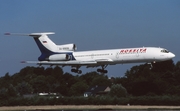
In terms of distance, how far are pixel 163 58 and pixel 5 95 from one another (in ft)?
127

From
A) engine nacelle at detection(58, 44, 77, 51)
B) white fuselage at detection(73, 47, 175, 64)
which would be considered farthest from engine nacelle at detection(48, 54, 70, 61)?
white fuselage at detection(73, 47, 175, 64)

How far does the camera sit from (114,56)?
85375 millimetres

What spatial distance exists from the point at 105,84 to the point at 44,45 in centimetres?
7821

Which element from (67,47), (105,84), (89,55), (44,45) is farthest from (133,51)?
(105,84)

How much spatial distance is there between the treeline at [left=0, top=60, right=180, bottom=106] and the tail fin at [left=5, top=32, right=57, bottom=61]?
8181mm

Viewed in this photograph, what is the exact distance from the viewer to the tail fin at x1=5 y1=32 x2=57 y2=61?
94.6m

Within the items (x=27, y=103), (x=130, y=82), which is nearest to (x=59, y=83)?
(x=130, y=82)

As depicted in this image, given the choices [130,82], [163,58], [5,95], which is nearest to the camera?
[163,58]

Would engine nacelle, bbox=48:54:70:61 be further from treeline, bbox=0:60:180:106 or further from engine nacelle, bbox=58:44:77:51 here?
treeline, bbox=0:60:180:106

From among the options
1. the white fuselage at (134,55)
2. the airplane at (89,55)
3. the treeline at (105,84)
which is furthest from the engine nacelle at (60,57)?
the treeline at (105,84)

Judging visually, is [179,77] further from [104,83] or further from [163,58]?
[163,58]

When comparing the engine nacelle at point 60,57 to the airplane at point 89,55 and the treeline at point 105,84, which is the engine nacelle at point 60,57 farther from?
the treeline at point 105,84

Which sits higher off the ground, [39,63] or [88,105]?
[39,63]

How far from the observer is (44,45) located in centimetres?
9638
